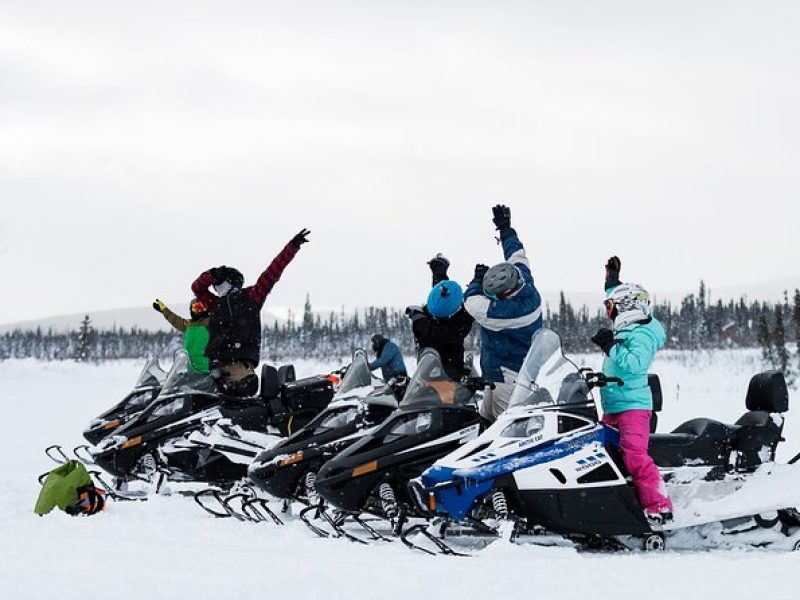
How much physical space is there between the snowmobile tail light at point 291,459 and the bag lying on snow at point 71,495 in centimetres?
145

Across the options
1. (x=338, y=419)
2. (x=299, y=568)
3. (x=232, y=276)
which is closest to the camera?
(x=299, y=568)

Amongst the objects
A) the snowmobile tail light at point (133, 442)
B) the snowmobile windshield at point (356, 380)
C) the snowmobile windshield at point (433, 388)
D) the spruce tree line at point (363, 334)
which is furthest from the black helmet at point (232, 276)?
the spruce tree line at point (363, 334)

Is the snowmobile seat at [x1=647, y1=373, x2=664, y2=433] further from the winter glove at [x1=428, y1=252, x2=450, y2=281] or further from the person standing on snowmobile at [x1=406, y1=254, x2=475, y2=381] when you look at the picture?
the winter glove at [x1=428, y1=252, x2=450, y2=281]

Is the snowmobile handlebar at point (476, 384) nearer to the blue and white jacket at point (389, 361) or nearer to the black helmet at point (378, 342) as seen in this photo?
the blue and white jacket at point (389, 361)

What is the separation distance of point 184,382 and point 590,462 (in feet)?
15.2

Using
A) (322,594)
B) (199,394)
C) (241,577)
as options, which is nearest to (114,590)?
(241,577)

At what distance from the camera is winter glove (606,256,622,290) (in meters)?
7.62

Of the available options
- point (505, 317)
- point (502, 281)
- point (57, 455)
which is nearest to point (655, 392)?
point (505, 317)

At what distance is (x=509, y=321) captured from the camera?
21.2 feet

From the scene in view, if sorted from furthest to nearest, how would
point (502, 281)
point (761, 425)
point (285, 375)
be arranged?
point (285, 375) < point (502, 281) < point (761, 425)

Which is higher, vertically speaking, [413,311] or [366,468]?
[413,311]

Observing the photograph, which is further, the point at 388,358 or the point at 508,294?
the point at 388,358

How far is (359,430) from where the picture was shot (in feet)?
23.8

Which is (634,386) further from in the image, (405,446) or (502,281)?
(405,446)
